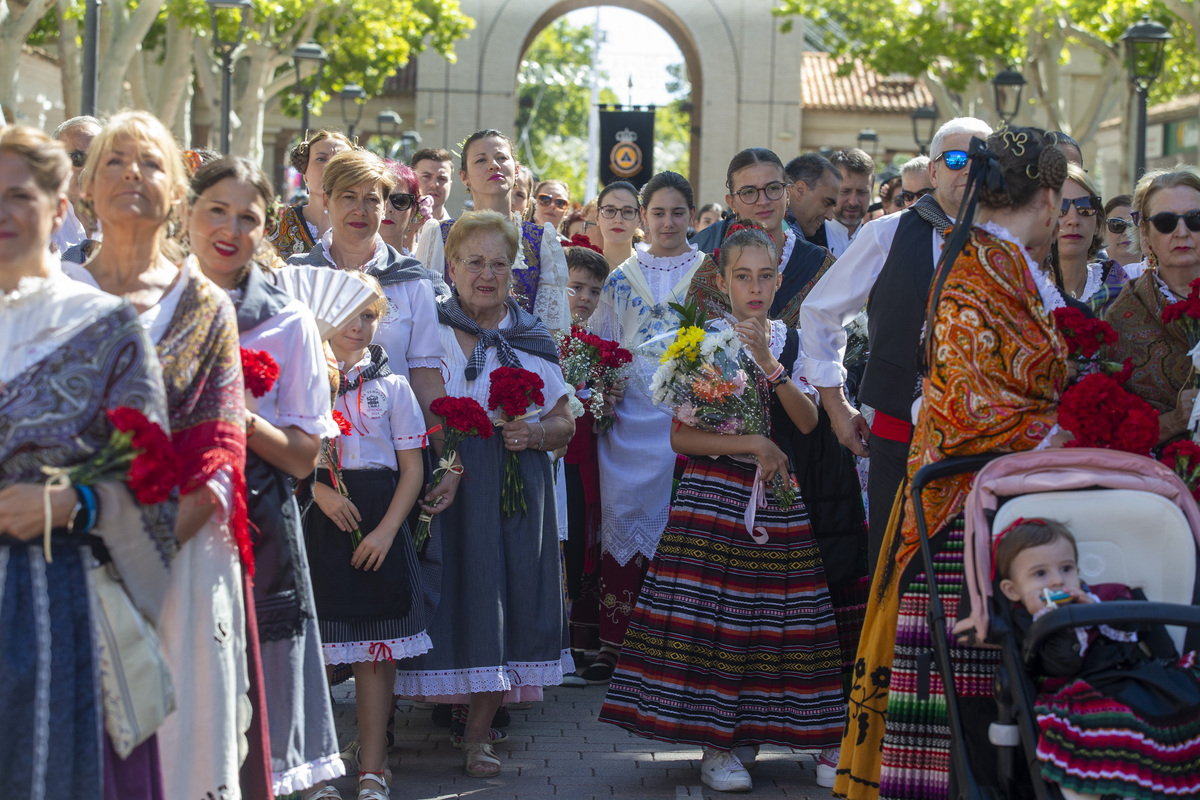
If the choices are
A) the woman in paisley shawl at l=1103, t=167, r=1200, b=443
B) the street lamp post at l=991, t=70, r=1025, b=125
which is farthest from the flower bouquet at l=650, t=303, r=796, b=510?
the street lamp post at l=991, t=70, r=1025, b=125

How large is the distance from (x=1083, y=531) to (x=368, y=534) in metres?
2.46

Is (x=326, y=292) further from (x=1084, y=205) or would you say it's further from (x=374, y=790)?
(x=1084, y=205)

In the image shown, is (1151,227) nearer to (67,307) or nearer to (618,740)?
(618,740)

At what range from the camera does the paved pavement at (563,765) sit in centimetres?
503

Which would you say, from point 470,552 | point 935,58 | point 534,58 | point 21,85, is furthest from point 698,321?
point 534,58

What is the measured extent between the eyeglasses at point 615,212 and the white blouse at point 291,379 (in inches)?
185

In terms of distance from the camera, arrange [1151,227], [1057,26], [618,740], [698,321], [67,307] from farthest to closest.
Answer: [1057,26], [618,740], [698,321], [1151,227], [67,307]

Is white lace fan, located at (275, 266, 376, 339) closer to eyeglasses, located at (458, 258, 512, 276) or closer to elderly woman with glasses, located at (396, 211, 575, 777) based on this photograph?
elderly woman with glasses, located at (396, 211, 575, 777)

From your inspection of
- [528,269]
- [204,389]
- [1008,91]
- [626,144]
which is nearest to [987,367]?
[204,389]

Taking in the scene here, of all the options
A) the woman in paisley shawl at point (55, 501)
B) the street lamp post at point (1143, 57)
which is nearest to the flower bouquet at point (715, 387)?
the woman in paisley shawl at point (55, 501)

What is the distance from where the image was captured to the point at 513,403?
519cm

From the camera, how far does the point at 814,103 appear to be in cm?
4400

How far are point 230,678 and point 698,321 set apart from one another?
8.55 feet

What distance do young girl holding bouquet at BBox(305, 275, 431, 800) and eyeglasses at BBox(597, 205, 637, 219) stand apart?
354 cm
